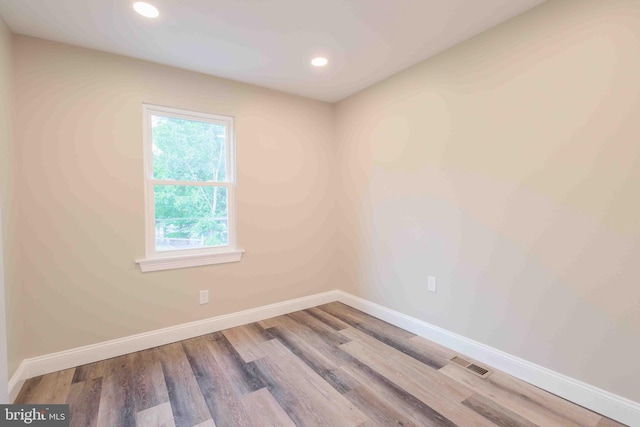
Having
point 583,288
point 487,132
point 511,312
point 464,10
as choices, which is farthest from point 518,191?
point 464,10

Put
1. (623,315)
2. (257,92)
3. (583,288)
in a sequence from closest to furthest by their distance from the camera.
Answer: (623,315) < (583,288) < (257,92)

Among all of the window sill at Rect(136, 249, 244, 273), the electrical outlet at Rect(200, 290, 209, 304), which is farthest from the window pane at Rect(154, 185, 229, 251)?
the electrical outlet at Rect(200, 290, 209, 304)

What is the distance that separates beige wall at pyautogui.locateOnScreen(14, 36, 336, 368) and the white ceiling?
0.81 ft

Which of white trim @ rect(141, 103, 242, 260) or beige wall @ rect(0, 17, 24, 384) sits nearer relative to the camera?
beige wall @ rect(0, 17, 24, 384)

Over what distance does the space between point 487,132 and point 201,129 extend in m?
2.50

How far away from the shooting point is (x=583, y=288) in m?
1.76

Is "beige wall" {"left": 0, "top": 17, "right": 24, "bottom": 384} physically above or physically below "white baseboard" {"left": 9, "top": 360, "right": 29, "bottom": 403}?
above

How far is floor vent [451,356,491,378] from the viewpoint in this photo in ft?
6.85

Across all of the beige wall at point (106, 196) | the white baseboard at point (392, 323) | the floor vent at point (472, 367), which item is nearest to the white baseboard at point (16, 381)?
the white baseboard at point (392, 323)

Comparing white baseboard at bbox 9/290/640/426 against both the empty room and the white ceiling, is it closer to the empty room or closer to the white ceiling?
the empty room

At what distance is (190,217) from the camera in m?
2.76

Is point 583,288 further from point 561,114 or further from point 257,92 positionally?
point 257,92
